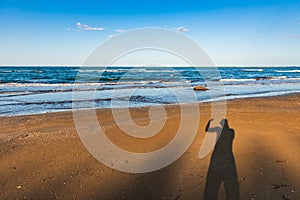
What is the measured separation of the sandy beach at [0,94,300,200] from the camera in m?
4.17

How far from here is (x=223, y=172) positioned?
186 inches

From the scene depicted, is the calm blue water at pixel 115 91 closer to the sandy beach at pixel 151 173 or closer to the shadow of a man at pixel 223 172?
the sandy beach at pixel 151 173

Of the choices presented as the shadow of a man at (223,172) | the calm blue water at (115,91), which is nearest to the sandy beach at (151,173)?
the shadow of a man at (223,172)

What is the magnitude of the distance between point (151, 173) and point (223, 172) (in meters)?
1.37

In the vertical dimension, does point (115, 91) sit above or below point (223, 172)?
above

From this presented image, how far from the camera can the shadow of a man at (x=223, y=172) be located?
4.11 meters

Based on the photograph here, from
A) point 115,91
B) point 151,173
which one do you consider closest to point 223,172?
point 151,173

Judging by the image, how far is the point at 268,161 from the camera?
16.8 feet

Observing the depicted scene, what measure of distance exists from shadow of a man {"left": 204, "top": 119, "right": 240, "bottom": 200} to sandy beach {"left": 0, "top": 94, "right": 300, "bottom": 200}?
19 millimetres

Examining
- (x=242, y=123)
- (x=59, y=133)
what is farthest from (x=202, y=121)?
(x=59, y=133)

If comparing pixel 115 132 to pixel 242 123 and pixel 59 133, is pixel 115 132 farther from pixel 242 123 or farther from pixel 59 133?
pixel 242 123

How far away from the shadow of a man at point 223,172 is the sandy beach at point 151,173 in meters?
0.02

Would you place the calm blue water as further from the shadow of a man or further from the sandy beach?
the shadow of a man

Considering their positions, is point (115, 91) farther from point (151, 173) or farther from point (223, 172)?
point (223, 172)
